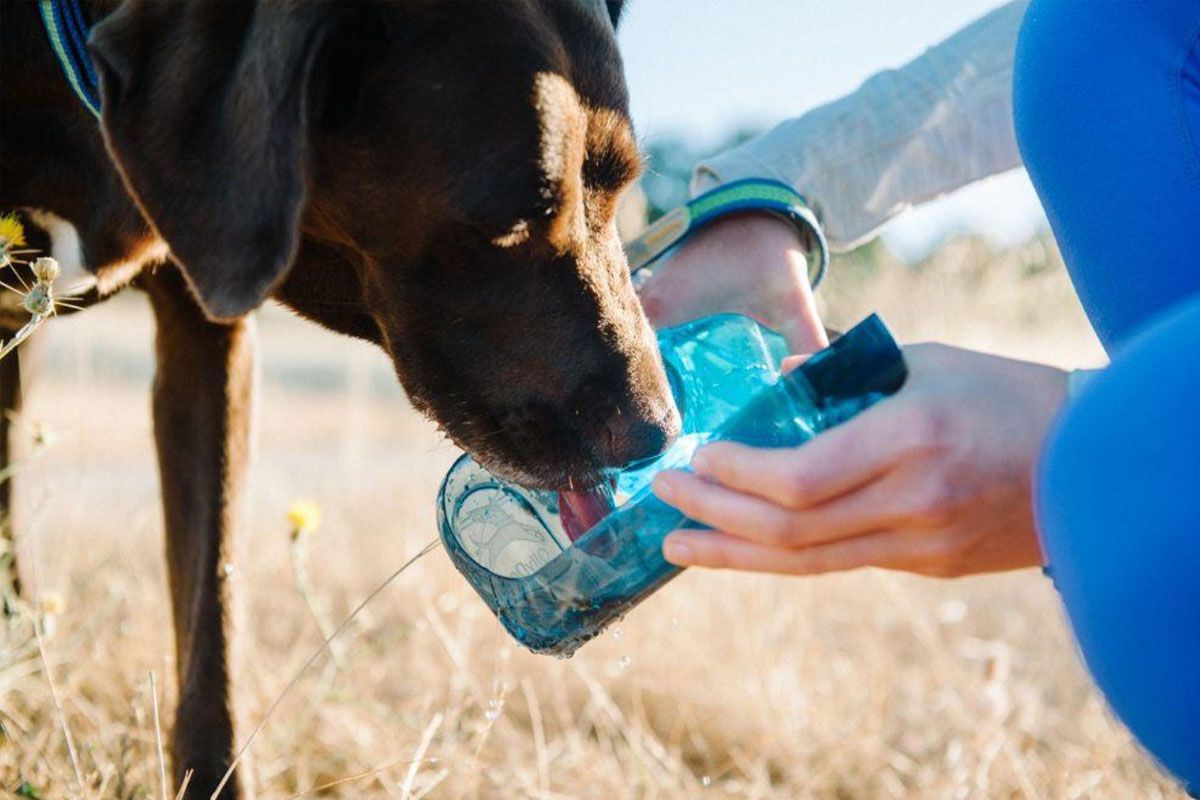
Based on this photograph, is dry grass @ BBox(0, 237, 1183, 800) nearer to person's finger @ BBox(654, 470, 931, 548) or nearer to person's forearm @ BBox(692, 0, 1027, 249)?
person's finger @ BBox(654, 470, 931, 548)

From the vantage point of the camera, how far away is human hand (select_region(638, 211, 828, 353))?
6.68ft

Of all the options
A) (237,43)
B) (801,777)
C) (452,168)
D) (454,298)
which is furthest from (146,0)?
(801,777)

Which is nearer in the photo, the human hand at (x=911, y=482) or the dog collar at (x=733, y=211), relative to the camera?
the human hand at (x=911, y=482)

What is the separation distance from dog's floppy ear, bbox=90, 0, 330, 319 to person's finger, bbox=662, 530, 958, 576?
740mm

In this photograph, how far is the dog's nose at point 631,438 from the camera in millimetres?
1862

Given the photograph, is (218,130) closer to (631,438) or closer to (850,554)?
(631,438)

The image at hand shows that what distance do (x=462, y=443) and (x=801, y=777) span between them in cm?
107

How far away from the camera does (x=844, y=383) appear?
4.19ft

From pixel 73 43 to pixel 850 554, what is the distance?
149 centimetres

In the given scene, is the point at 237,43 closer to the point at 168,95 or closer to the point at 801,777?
the point at 168,95

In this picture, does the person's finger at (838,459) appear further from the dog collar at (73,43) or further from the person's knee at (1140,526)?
the dog collar at (73,43)

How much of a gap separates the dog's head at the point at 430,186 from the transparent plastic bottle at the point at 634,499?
0.07 meters

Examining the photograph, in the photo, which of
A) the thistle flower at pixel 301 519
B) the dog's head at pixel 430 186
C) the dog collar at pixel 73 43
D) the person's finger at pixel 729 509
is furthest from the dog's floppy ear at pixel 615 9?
the person's finger at pixel 729 509

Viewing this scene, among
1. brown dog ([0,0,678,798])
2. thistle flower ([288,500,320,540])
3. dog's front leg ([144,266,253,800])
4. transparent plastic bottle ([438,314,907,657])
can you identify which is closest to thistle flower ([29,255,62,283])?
brown dog ([0,0,678,798])
